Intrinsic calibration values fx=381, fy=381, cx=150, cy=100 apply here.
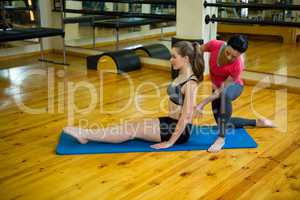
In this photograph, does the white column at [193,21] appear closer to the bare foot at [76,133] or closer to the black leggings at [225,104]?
the black leggings at [225,104]

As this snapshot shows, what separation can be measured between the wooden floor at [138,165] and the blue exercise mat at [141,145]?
5 cm

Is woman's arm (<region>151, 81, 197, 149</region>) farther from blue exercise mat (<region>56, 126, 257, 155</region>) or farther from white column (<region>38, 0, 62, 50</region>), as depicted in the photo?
white column (<region>38, 0, 62, 50</region>)

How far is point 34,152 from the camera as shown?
2400mm

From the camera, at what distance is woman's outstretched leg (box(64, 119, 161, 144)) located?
94.6 inches

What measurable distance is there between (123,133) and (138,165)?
0.27 metres

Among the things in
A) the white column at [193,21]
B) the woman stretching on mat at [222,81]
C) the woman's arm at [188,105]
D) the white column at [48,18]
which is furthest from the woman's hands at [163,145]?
the white column at [48,18]

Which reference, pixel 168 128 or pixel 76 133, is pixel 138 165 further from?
pixel 76 133

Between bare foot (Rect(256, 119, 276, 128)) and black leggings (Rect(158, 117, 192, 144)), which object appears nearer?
black leggings (Rect(158, 117, 192, 144))

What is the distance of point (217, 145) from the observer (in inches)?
96.3

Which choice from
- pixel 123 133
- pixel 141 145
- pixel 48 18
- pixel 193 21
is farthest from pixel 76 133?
pixel 48 18

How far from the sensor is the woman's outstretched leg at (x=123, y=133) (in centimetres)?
240

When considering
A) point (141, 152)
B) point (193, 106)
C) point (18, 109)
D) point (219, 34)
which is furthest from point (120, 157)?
point (219, 34)

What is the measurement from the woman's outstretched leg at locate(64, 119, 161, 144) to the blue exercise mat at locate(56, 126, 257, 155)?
0.04 m

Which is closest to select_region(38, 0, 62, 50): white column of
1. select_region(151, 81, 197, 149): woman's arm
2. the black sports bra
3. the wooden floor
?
the wooden floor
